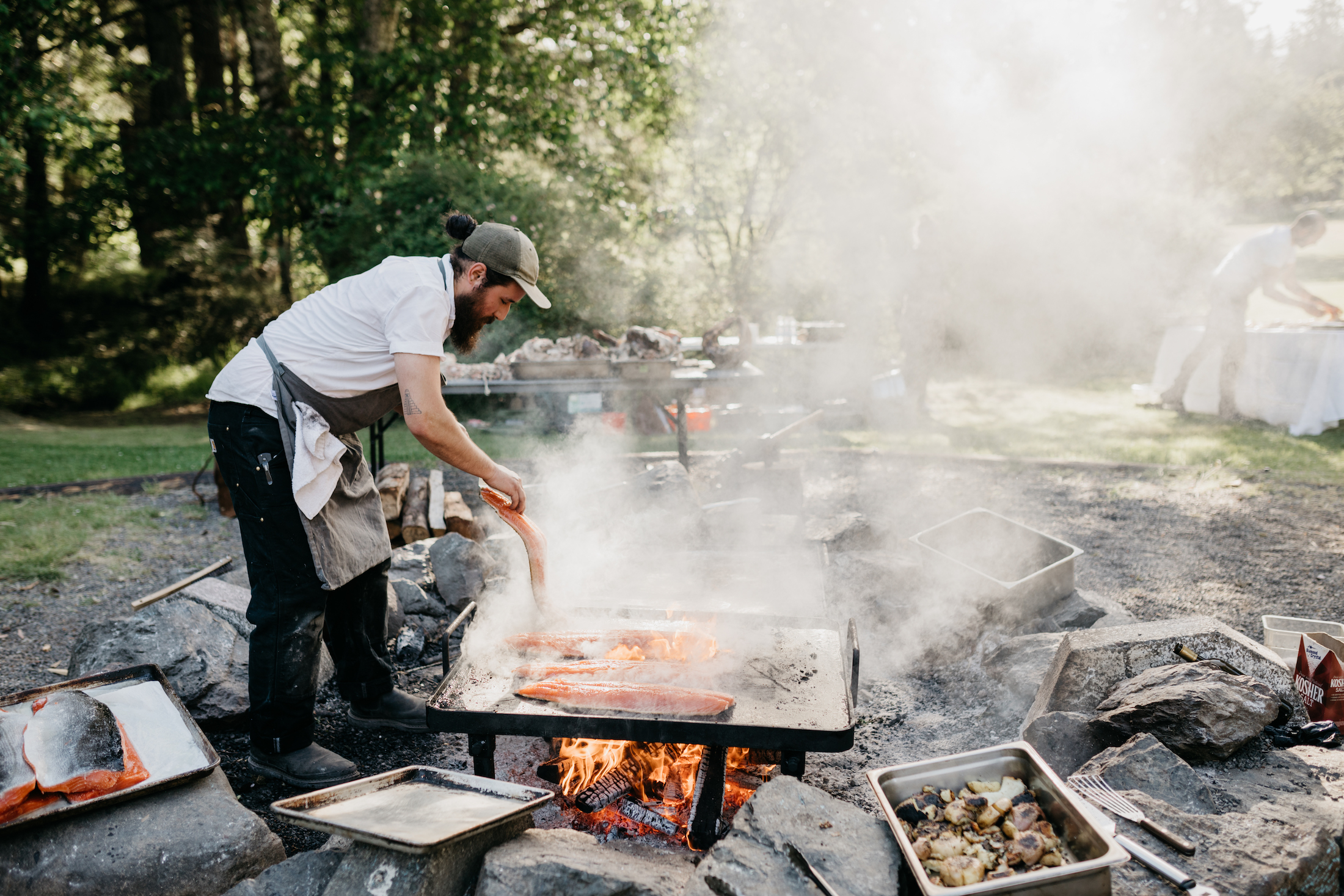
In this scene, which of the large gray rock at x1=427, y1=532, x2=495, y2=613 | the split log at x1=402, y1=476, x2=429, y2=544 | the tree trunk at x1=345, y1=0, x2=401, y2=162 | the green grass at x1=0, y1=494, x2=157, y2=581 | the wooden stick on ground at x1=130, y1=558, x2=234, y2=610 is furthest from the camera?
the tree trunk at x1=345, y1=0, x2=401, y2=162

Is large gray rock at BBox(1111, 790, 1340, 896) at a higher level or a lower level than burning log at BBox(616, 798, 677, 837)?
higher

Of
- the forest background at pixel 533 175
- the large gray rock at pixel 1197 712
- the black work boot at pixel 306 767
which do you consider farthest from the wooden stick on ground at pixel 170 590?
the forest background at pixel 533 175

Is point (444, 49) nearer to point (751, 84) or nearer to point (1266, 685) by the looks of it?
point (751, 84)

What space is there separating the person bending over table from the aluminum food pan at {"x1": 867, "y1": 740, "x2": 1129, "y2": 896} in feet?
30.6

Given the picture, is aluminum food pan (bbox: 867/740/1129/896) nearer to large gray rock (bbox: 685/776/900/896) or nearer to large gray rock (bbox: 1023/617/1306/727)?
large gray rock (bbox: 685/776/900/896)

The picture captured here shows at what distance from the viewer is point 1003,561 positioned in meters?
4.36

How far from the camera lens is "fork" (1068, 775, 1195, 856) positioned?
2.15 meters

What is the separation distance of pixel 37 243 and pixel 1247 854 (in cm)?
1836

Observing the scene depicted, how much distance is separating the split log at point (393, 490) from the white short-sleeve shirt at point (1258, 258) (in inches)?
376

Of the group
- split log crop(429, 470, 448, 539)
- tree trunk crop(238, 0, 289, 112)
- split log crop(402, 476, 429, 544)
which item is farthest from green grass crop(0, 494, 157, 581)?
tree trunk crop(238, 0, 289, 112)

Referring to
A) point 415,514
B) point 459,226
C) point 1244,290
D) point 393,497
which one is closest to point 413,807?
point 459,226

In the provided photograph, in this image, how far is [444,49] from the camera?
44.7 ft

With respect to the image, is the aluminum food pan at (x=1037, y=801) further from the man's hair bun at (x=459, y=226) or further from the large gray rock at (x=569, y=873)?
the man's hair bun at (x=459, y=226)

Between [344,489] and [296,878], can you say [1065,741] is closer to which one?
[296,878]
